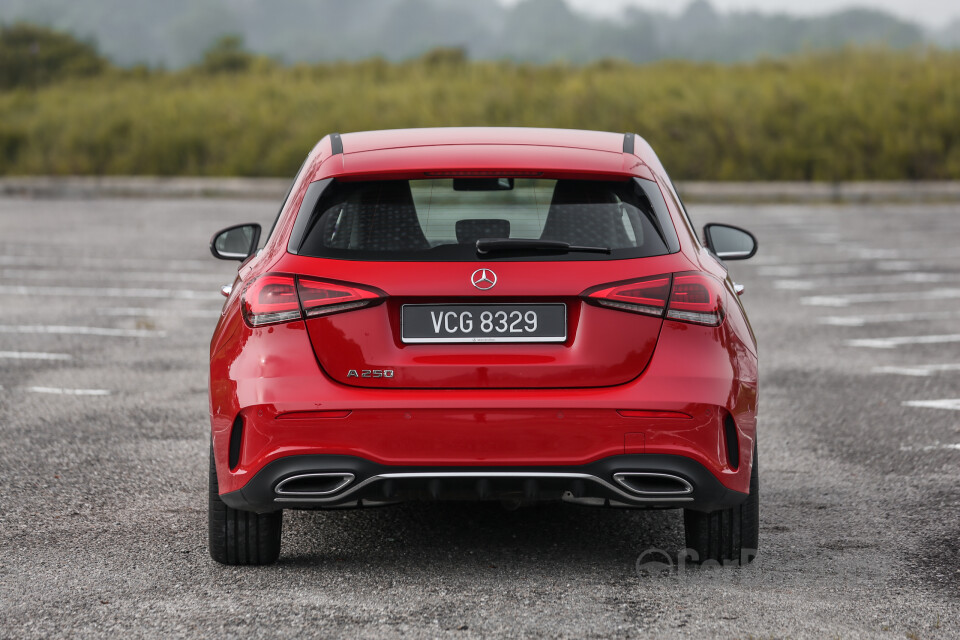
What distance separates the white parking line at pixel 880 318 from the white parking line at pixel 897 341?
2.14 feet

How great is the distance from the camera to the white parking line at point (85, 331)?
31.8 ft

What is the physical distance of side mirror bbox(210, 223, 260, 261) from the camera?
5336 millimetres

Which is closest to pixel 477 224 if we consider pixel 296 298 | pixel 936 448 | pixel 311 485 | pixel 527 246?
pixel 527 246

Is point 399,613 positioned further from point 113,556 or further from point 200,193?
point 200,193

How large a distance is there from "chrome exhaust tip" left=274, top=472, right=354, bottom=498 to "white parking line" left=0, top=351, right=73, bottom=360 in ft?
17.1

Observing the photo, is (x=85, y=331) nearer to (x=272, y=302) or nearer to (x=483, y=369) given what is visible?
(x=272, y=302)

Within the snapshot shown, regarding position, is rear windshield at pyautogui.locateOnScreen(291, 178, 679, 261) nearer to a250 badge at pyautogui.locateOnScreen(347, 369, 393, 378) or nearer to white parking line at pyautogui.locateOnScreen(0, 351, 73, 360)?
a250 badge at pyautogui.locateOnScreen(347, 369, 393, 378)

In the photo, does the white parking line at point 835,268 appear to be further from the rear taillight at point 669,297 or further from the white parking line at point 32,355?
the rear taillight at point 669,297

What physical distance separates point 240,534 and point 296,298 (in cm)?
95

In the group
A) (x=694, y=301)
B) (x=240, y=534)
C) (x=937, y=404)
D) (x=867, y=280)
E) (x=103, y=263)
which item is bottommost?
(x=103, y=263)

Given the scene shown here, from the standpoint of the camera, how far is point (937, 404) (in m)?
7.46

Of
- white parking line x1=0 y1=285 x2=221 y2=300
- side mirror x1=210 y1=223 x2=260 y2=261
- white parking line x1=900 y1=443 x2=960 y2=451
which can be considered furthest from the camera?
white parking line x1=0 y1=285 x2=221 y2=300

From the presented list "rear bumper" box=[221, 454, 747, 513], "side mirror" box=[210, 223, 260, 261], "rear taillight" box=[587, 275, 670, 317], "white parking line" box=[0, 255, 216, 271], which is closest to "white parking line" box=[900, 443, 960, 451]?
"rear bumper" box=[221, 454, 747, 513]

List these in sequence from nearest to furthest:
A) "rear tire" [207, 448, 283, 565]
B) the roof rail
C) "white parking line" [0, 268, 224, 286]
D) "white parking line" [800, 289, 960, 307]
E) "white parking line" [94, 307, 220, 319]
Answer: "rear tire" [207, 448, 283, 565]
the roof rail
"white parking line" [94, 307, 220, 319]
"white parking line" [800, 289, 960, 307]
"white parking line" [0, 268, 224, 286]
